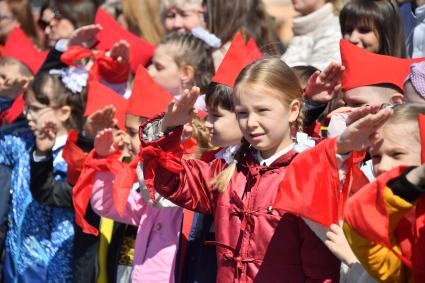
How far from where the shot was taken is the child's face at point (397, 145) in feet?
12.7

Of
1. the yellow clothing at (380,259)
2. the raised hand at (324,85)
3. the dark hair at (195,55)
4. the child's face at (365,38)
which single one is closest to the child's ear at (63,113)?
the dark hair at (195,55)

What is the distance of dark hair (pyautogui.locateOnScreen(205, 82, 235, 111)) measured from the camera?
5234 mm

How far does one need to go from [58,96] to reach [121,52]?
0.48 metres

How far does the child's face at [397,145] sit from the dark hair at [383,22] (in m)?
1.71

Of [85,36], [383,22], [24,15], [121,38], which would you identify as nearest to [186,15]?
[121,38]

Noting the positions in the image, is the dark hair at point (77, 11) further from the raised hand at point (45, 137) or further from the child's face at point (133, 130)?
the child's face at point (133, 130)

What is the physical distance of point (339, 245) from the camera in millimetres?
4125

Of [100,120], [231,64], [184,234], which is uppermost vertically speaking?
[231,64]

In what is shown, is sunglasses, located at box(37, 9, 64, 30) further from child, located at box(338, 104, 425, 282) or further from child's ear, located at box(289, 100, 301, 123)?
child, located at box(338, 104, 425, 282)

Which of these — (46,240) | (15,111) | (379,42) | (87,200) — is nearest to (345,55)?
(379,42)

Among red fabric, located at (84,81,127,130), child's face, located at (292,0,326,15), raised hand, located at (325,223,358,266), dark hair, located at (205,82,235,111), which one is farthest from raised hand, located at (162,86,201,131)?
child's face, located at (292,0,326,15)

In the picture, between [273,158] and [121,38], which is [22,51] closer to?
[121,38]

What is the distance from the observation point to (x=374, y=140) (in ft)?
12.9

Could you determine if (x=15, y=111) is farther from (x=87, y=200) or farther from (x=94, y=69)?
(x=87, y=200)
